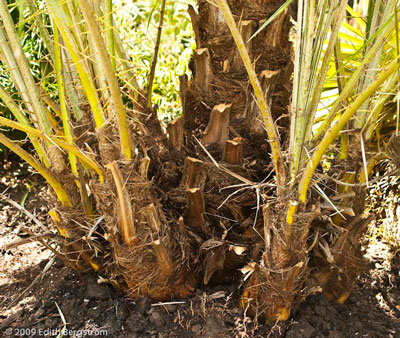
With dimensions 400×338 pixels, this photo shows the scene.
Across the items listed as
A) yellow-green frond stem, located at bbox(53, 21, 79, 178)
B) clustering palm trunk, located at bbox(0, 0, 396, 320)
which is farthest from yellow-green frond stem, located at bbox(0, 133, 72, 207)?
yellow-green frond stem, located at bbox(53, 21, 79, 178)

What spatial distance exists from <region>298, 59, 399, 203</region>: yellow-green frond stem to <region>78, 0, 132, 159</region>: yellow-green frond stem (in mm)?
459

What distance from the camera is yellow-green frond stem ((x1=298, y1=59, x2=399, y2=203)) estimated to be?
2.93 ft

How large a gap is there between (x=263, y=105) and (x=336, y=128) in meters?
0.17

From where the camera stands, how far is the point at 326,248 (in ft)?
4.50

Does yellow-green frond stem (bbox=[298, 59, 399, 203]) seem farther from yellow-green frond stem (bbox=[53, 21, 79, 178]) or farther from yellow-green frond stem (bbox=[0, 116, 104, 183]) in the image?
yellow-green frond stem (bbox=[53, 21, 79, 178])

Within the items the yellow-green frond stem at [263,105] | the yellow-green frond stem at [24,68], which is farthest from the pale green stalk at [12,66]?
the yellow-green frond stem at [263,105]

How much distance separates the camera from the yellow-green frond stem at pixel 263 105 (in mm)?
869

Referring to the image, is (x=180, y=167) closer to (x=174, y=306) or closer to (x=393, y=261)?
(x=174, y=306)

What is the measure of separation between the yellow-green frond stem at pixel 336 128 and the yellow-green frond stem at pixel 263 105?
6 cm

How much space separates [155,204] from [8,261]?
2.61ft

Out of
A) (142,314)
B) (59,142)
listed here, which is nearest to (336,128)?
(59,142)

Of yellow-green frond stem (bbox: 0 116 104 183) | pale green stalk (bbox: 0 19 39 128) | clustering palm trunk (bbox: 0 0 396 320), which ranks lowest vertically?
clustering palm trunk (bbox: 0 0 396 320)

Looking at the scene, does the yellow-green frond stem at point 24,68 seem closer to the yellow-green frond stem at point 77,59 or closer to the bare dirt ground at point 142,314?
the yellow-green frond stem at point 77,59

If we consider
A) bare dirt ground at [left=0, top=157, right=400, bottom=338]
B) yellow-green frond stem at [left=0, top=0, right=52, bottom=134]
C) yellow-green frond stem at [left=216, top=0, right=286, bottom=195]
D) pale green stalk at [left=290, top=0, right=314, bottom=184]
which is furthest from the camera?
bare dirt ground at [left=0, top=157, right=400, bottom=338]
